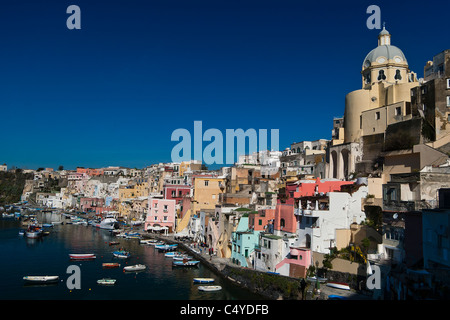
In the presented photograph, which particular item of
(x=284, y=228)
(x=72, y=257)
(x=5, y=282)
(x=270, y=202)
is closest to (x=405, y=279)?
(x=284, y=228)

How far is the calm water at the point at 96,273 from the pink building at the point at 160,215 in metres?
5.88

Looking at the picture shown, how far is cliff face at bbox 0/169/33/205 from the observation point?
111m

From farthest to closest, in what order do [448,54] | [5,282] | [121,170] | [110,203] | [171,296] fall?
[121,170], [110,203], [448,54], [5,282], [171,296]

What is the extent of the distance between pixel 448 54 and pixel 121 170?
106m

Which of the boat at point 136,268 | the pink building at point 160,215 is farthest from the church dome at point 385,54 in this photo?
the pink building at point 160,215

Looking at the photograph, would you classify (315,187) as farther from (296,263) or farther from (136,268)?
(136,268)

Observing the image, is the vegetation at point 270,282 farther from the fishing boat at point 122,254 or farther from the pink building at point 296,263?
the fishing boat at point 122,254

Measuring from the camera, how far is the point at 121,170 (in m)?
121

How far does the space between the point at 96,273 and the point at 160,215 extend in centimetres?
2326

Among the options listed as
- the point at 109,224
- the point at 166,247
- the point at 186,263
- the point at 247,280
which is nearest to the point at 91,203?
the point at 109,224

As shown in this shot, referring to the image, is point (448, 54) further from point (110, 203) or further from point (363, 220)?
point (110, 203)

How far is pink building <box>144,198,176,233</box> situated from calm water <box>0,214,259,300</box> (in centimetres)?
588

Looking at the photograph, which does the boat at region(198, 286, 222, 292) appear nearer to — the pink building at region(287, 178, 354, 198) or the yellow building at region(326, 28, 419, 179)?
the pink building at region(287, 178, 354, 198)

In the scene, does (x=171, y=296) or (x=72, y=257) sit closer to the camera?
(x=171, y=296)
